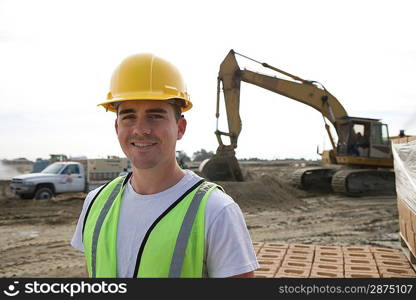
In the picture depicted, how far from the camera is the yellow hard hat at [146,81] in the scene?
6.21 feet

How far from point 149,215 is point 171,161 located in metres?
0.26

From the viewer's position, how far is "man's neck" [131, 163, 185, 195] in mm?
1849

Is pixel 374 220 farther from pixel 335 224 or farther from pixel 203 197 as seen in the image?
pixel 203 197

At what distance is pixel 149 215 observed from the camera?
1.78 meters

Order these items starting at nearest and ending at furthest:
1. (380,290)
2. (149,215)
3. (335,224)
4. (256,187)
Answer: (149,215)
(380,290)
(335,224)
(256,187)

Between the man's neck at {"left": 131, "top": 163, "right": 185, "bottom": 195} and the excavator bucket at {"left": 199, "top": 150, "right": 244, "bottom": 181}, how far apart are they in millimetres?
13904

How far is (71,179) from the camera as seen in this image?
1614 centimetres

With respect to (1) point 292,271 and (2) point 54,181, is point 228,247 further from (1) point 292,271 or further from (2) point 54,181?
(2) point 54,181

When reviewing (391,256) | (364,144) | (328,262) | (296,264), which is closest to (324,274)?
(296,264)

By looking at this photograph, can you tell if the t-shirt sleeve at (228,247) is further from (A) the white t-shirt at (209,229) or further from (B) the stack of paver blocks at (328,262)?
(B) the stack of paver blocks at (328,262)

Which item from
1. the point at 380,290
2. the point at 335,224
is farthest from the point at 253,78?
the point at 380,290

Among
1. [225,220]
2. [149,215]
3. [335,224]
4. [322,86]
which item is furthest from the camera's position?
[322,86]

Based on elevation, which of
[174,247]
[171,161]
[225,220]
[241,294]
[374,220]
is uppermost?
[171,161]

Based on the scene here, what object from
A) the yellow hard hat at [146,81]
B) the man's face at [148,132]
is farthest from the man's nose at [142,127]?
the yellow hard hat at [146,81]
